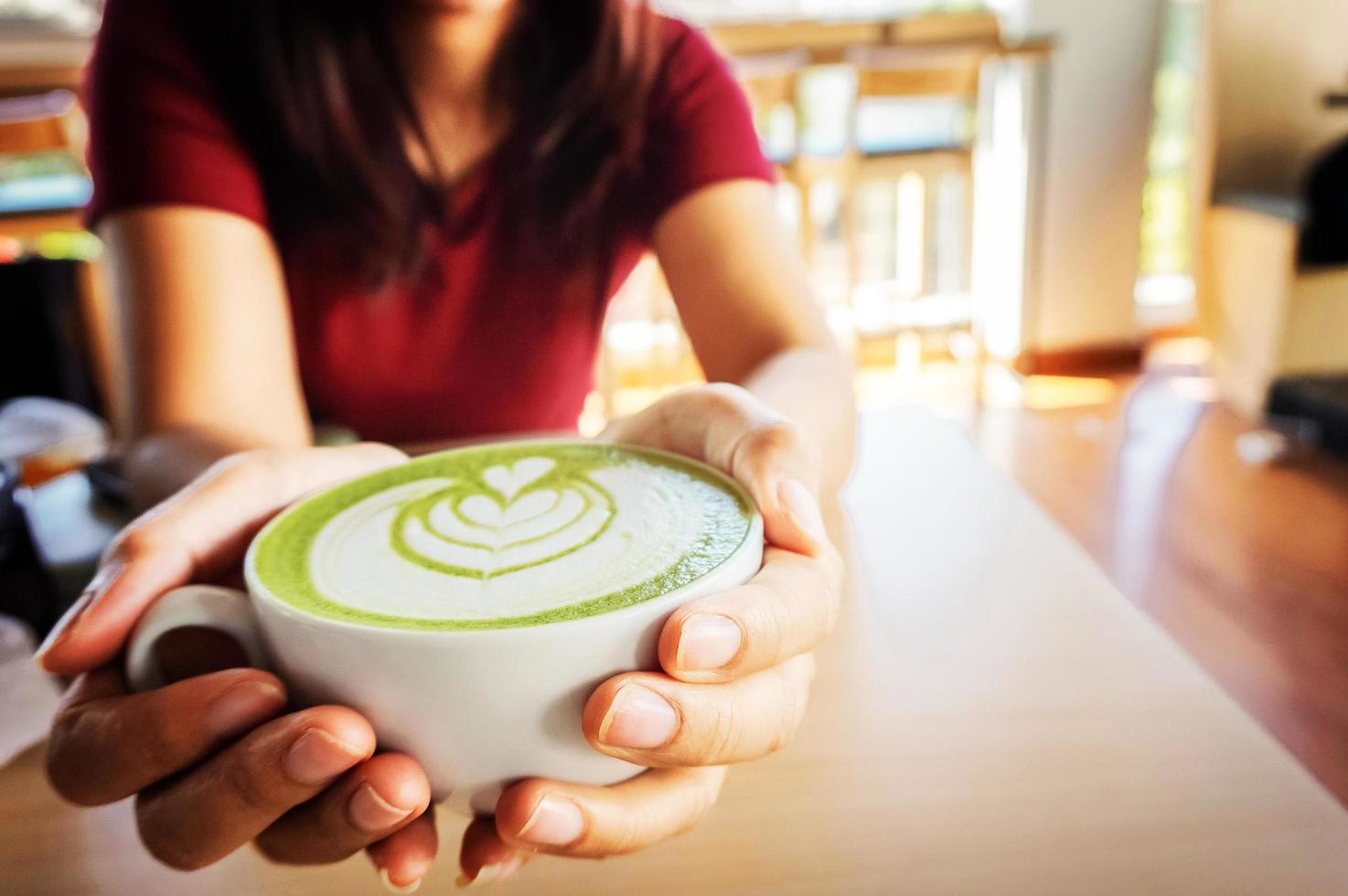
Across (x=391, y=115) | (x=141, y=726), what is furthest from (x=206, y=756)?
(x=391, y=115)

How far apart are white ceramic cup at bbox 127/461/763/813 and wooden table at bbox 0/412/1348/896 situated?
0.11 m

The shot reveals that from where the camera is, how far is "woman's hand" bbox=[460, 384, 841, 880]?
0.42 meters

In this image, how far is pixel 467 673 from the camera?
392 millimetres

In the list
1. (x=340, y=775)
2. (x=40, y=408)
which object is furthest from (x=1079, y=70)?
(x=340, y=775)

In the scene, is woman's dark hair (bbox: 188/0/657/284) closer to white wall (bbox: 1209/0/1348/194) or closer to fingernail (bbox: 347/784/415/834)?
fingernail (bbox: 347/784/415/834)

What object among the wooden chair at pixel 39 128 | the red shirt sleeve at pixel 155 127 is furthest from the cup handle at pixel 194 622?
the wooden chair at pixel 39 128

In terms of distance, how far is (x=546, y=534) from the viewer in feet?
1.67

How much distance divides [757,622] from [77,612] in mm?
365

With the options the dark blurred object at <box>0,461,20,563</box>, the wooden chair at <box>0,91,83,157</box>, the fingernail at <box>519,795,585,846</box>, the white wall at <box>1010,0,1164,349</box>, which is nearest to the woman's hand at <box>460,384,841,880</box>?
the fingernail at <box>519,795,585,846</box>

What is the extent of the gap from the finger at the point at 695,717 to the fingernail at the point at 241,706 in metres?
0.16

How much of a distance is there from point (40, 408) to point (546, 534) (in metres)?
0.95

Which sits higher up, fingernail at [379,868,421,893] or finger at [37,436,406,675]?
finger at [37,436,406,675]

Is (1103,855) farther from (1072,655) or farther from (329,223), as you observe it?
(329,223)

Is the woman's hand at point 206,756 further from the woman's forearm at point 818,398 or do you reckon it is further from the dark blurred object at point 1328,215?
the dark blurred object at point 1328,215
